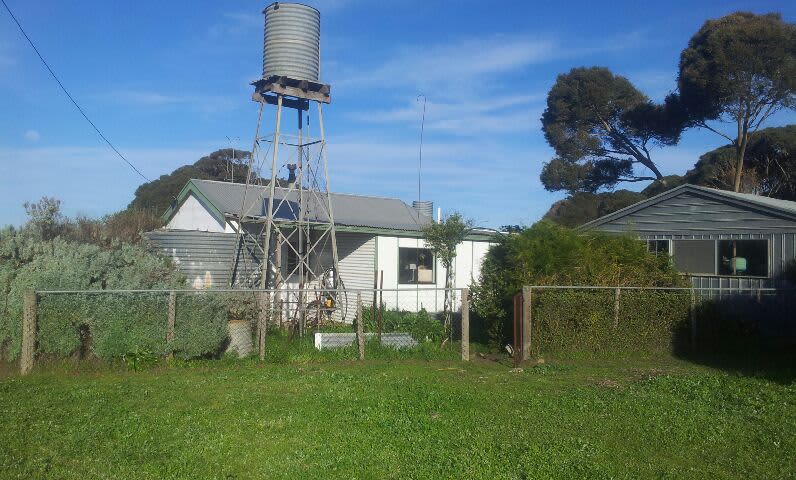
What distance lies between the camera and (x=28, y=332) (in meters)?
10.2

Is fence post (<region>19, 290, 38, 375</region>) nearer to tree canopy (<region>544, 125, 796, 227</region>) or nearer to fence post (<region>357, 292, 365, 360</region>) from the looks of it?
fence post (<region>357, 292, 365, 360</region>)

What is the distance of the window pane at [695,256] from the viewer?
Answer: 1686 centimetres

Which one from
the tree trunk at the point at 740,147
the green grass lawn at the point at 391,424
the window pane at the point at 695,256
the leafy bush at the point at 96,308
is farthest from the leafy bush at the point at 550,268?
the tree trunk at the point at 740,147

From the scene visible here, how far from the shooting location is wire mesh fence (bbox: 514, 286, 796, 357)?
12578mm

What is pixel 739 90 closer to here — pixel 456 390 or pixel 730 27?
pixel 730 27

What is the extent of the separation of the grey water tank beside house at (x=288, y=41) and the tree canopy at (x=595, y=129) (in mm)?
18686

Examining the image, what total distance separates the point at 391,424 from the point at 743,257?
11.9m

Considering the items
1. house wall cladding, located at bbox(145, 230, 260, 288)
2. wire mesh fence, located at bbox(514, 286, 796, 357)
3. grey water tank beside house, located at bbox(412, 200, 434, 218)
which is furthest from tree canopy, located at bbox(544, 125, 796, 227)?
house wall cladding, located at bbox(145, 230, 260, 288)

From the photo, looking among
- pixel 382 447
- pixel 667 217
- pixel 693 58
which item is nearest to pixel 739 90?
pixel 693 58

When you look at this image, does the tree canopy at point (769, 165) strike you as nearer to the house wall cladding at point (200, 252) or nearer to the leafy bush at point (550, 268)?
the leafy bush at point (550, 268)

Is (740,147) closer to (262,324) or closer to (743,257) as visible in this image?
(743,257)

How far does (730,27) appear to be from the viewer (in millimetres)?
25062

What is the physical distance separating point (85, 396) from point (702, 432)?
22.9 feet

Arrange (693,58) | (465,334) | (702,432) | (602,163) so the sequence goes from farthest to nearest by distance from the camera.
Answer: (602,163) → (693,58) → (465,334) → (702,432)
